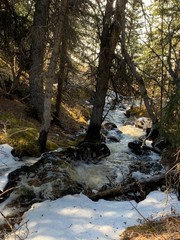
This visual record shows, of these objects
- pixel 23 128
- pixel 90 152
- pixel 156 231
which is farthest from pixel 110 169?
pixel 156 231

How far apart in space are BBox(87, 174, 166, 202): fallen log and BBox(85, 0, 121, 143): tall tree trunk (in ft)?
11.6

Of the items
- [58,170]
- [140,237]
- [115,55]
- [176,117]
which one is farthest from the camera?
[115,55]

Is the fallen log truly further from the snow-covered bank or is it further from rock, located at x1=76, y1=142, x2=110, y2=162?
rock, located at x1=76, y1=142, x2=110, y2=162

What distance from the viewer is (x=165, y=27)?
22.4 meters

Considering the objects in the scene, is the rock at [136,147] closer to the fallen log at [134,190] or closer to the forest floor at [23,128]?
the forest floor at [23,128]

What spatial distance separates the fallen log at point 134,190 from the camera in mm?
7168

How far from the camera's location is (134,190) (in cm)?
739

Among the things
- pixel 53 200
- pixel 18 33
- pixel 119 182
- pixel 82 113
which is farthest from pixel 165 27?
pixel 53 200

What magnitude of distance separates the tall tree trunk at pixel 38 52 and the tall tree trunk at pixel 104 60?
2.69 meters

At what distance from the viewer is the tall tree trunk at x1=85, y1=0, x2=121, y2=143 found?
402 inches

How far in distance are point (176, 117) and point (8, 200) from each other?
156 inches

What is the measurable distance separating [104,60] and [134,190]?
4.92 metres

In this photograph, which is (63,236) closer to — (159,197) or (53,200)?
(53,200)

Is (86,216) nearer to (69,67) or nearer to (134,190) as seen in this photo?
(134,190)
